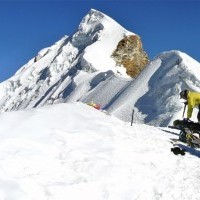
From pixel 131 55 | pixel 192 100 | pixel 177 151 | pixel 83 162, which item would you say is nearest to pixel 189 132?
pixel 192 100

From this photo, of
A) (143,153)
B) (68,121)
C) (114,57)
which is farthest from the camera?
(114,57)

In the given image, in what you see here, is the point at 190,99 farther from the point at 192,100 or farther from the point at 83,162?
the point at 83,162

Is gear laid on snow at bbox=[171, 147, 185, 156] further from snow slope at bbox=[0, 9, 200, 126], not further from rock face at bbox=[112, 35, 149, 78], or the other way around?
rock face at bbox=[112, 35, 149, 78]

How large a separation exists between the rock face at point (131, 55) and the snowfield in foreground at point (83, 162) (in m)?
53.4

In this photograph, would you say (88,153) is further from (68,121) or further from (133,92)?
(133,92)

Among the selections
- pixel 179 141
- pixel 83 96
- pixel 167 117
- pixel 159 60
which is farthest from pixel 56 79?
pixel 179 141

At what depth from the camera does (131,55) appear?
7531 cm

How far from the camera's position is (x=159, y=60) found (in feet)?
165

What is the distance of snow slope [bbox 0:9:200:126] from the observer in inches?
1694

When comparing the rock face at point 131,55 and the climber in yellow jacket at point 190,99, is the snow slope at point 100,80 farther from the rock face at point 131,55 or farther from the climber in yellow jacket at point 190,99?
the climber in yellow jacket at point 190,99

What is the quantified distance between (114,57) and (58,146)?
5898 cm

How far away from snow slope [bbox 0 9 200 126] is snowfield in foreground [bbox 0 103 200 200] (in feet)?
65.5

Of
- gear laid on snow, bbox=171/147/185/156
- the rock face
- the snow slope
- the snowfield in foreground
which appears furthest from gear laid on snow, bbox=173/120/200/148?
the rock face

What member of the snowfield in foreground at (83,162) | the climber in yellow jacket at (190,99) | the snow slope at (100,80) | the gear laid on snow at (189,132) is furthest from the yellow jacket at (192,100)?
the snow slope at (100,80)
